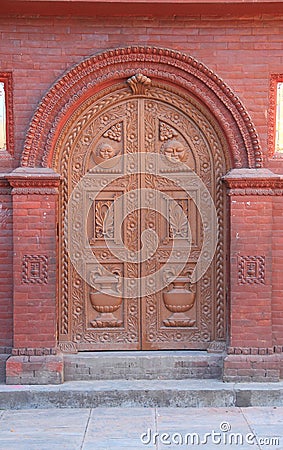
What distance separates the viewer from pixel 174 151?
741 centimetres

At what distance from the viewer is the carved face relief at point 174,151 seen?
7402mm

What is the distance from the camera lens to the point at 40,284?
7184 mm

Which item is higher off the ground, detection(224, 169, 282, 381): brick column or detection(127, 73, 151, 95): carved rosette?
detection(127, 73, 151, 95): carved rosette

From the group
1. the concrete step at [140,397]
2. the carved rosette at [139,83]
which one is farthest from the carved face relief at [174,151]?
the concrete step at [140,397]

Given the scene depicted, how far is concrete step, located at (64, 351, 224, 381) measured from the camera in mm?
7281

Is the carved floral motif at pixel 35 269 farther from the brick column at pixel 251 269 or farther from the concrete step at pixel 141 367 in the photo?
the brick column at pixel 251 269

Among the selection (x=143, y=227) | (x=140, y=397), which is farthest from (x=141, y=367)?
(x=143, y=227)

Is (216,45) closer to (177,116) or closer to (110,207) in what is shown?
(177,116)

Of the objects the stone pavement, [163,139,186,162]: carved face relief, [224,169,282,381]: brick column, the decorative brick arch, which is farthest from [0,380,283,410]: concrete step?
[163,139,186,162]: carved face relief

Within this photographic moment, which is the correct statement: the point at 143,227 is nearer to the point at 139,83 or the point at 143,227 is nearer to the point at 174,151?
the point at 174,151

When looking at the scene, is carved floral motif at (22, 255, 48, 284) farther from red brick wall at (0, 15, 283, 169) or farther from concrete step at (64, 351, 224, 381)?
red brick wall at (0, 15, 283, 169)

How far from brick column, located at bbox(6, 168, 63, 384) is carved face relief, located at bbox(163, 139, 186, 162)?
123cm

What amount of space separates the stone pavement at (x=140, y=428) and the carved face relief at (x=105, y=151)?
2672 mm

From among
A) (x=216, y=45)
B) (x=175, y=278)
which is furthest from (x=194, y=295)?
(x=216, y=45)
